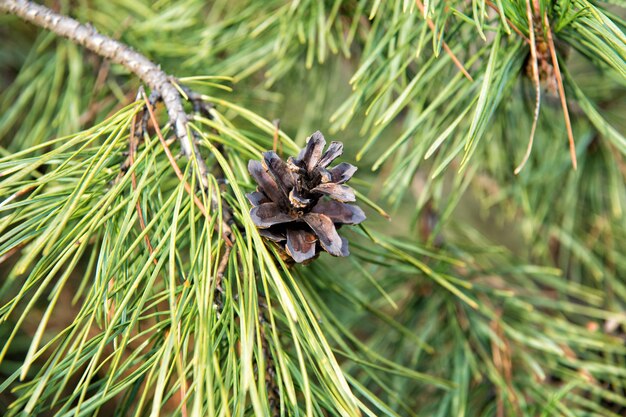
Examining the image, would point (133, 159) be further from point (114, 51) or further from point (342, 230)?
point (342, 230)

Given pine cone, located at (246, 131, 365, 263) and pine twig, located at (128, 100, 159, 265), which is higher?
pine cone, located at (246, 131, 365, 263)

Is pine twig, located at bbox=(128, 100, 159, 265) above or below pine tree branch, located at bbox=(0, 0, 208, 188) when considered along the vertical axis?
below

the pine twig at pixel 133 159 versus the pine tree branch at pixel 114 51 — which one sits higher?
the pine tree branch at pixel 114 51

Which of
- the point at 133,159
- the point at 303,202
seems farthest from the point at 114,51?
the point at 303,202

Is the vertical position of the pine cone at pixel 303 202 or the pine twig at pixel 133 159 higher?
the pine cone at pixel 303 202
